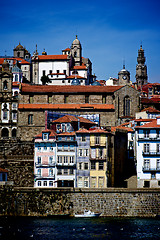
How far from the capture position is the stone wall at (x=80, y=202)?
6962 cm

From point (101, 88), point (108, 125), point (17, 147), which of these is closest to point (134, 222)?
point (17, 147)

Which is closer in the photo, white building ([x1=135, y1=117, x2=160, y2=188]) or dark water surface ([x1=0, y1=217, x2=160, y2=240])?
dark water surface ([x1=0, y1=217, x2=160, y2=240])

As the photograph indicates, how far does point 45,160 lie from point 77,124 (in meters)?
12.5

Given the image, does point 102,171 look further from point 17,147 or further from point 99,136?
point 17,147

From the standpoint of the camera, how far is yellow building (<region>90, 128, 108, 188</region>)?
75000 mm

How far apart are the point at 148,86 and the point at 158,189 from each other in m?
122

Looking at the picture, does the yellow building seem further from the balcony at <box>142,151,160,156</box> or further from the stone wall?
the balcony at <box>142,151,160,156</box>

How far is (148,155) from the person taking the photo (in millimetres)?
76750

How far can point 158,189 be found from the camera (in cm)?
7062

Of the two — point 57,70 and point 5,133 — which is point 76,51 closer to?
point 57,70

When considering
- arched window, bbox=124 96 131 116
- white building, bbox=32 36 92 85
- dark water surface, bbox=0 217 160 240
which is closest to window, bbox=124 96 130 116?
arched window, bbox=124 96 131 116

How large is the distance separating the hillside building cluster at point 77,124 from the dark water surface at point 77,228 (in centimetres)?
936

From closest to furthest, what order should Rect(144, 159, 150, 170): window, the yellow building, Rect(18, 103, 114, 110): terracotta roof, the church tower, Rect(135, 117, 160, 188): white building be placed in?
the yellow building < Rect(135, 117, 160, 188): white building < Rect(144, 159, 150, 170): window < Rect(18, 103, 114, 110): terracotta roof < the church tower

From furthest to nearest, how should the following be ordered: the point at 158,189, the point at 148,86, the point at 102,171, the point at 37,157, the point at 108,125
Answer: the point at 148,86, the point at 108,125, the point at 37,157, the point at 102,171, the point at 158,189
